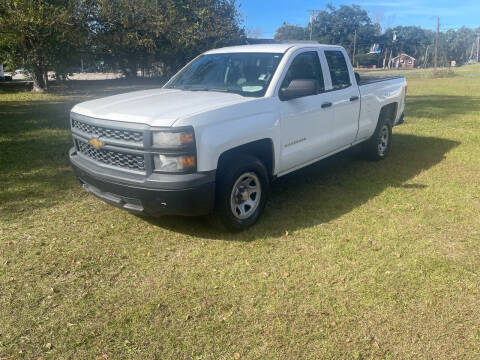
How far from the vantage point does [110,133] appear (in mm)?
3922

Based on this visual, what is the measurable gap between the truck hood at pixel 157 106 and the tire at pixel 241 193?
0.65 metres

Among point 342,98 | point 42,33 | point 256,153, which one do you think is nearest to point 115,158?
point 256,153

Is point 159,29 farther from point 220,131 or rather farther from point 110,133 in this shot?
point 220,131

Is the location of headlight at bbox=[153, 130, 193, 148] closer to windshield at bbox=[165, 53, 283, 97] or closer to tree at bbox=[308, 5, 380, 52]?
windshield at bbox=[165, 53, 283, 97]

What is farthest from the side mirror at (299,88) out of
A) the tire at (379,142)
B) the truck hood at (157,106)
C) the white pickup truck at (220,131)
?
the tire at (379,142)

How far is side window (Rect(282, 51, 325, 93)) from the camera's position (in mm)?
4770

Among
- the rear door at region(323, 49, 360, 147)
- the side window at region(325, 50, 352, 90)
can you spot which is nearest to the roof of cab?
the side window at region(325, 50, 352, 90)

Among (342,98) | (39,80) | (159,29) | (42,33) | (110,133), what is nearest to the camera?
(110,133)

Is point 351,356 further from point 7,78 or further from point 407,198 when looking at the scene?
point 7,78

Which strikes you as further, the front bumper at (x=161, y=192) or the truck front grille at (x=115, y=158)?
the truck front grille at (x=115, y=158)

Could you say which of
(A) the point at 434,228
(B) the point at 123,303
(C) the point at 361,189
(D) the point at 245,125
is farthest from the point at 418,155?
(B) the point at 123,303

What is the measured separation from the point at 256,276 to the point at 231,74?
257cm

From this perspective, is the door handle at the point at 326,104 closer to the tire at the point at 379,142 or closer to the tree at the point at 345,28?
the tire at the point at 379,142

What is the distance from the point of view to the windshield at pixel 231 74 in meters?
4.61
